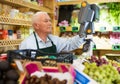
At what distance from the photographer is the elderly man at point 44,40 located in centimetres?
311

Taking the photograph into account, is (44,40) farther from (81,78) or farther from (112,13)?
(112,13)

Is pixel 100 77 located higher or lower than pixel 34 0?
lower

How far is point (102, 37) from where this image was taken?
210 inches

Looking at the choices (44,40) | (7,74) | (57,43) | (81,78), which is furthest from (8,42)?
(81,78)

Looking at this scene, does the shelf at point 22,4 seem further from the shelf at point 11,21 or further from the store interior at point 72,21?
the shelf at point 11,21

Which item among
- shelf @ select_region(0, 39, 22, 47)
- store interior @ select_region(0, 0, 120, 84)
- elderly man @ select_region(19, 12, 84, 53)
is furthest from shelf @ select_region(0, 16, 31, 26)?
elderly man @ select_region(19, 12, 84, 53)

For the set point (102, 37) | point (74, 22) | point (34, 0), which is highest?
point (34, 0)

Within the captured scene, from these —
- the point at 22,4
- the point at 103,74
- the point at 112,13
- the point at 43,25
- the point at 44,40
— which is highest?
the point at 22,4

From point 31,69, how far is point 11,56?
10.1 inches

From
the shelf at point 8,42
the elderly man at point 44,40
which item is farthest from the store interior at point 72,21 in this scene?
the elderly man at point 44,40

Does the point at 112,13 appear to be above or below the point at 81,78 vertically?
above

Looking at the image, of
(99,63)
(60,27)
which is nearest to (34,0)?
(60,27)

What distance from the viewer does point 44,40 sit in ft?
10.6

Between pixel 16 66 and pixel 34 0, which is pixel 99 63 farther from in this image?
pixel 34 0
